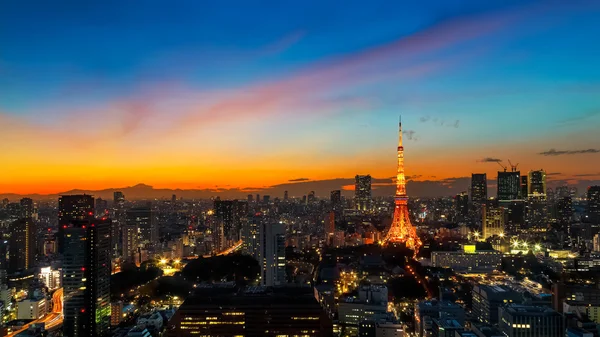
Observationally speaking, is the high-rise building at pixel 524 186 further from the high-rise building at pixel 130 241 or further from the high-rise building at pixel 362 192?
the high-rise building at pixel 130 241

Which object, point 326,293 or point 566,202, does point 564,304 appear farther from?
point 566,202

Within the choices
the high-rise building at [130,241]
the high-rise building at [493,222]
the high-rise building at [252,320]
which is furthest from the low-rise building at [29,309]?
the high-rise building at [493,222]

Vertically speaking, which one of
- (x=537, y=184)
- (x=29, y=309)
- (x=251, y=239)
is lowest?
(x=29, y=309)

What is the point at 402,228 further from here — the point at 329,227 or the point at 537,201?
the point at 537,201

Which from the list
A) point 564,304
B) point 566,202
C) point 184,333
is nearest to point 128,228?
point 184,333

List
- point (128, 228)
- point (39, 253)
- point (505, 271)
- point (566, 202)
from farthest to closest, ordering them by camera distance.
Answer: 1. point (566, 202)
2. point (128, 228)
3. point (39, 253)
4. point (505, 271)

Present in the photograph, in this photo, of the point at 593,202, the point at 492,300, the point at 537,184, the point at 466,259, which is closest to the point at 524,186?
the point at 537,184
